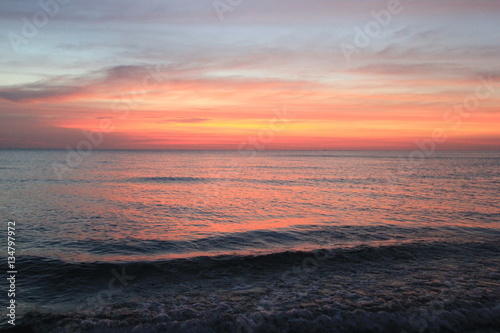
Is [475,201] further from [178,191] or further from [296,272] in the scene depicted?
[178,191]

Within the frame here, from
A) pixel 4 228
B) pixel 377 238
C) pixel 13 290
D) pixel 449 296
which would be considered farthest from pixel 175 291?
pixel 4 228

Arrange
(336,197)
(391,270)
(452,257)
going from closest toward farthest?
(391,270)
(452,257)
(336,197)

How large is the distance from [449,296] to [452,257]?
174 inches

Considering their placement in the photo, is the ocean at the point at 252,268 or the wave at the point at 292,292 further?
the ocean at the point at 252,268

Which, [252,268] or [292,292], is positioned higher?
[292,292]

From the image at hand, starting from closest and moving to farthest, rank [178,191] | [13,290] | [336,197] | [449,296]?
1. [449,296]
2. [13,290]
3. [336,197]
4. [178,191]

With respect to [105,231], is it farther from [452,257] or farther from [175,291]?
[452,257]

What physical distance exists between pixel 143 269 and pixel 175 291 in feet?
7.98

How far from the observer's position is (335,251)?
13.4 m

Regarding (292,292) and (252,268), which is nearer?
(292,292)

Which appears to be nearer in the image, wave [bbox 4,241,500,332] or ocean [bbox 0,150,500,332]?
wave [bbox 4,241,500,332]

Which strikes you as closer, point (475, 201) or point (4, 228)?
point (4, 228)

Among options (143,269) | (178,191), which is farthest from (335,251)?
(178,191)

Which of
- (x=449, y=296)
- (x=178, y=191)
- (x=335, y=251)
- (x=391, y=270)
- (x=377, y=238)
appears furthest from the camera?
(x=178, y=191)
